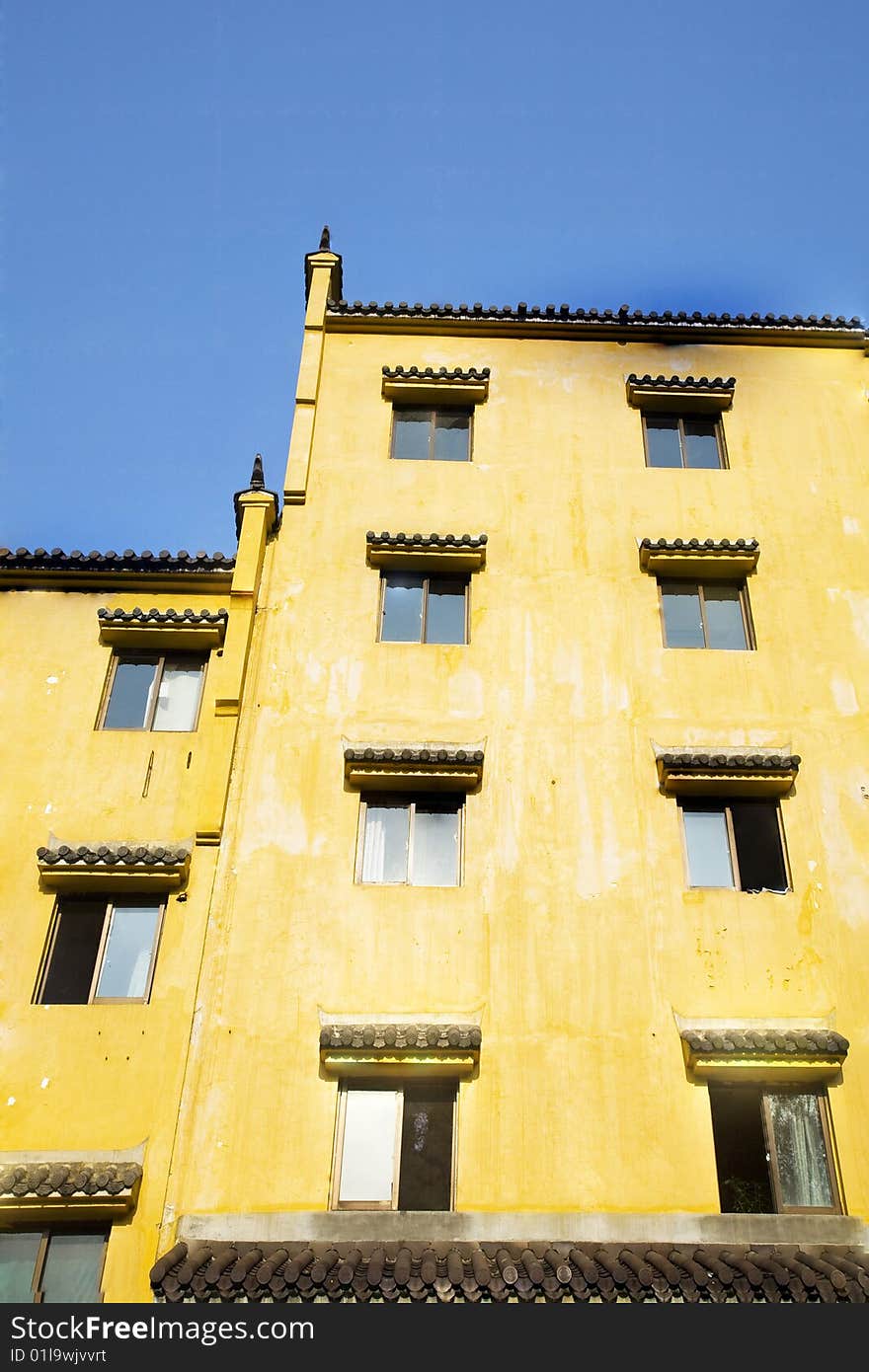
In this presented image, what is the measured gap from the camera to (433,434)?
676 inches

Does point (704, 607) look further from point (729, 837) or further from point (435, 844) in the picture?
point (435, 844)

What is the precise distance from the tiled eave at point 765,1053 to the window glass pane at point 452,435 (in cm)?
976

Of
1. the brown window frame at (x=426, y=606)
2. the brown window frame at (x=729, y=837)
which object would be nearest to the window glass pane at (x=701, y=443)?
the brown window frame at (x=426, y=606)

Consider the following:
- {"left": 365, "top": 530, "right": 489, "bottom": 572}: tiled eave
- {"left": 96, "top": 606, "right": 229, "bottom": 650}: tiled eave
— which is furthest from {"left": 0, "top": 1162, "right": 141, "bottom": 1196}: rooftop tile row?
{"left": 365, "top": 530, "right": 489, "bottom": 572}: tiled eave

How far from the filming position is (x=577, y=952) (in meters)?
12.5

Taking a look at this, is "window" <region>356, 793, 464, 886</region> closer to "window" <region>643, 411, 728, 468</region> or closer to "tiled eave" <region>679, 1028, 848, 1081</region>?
"tiled eave" <region>679, 1028, 848, 1081</region>

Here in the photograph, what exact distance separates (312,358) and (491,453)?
3.77 meters

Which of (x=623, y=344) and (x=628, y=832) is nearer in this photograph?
(x=628, y=832)

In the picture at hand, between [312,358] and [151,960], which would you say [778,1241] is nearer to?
[151,960]

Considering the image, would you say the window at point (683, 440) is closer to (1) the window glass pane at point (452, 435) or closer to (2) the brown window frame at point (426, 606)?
(1) the window glass pane at point (452, 435)

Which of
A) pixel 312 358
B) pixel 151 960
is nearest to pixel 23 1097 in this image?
pixel 151 960

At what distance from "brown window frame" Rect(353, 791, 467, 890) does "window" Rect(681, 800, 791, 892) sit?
9.74ft

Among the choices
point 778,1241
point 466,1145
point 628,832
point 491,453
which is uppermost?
point 491,453

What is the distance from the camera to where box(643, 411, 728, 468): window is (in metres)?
17.0
